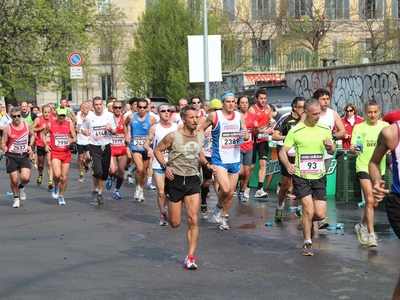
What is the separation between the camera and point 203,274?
914 cm

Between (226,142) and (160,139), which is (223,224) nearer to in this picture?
(226,142)

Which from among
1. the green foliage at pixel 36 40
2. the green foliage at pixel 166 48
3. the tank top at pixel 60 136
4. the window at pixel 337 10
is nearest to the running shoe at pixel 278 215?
the tank top at pixel 60 136

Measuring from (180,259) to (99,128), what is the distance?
6448 mm

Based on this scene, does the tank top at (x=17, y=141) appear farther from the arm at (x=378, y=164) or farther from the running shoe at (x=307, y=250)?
the arm at (x=378, y=164)

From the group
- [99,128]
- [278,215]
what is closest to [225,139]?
[278,215]

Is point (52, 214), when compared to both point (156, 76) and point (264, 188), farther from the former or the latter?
point (156, 76)

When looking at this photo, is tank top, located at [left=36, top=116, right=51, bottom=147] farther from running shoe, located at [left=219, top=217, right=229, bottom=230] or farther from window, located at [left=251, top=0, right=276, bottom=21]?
window, located at [left=251, top=0, right=276, bottom=21]

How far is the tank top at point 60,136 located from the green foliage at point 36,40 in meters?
25.7

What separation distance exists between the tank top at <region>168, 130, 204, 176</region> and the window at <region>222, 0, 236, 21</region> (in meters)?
38.9

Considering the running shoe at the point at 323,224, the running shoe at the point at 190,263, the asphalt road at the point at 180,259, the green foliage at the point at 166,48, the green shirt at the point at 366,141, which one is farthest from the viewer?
the green foliage at the point at 166,48

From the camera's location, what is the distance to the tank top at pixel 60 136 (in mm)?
16031

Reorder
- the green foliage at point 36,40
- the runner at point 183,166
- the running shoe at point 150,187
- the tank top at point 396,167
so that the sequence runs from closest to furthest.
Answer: the tank top at point 396,167
the runner at point 183,166
the running shoe at point 150,187
the green foliage at point 36,40

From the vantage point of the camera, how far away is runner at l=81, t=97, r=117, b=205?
1590 centimetres

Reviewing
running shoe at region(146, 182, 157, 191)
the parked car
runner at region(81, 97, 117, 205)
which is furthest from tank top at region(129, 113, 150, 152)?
the parked car
